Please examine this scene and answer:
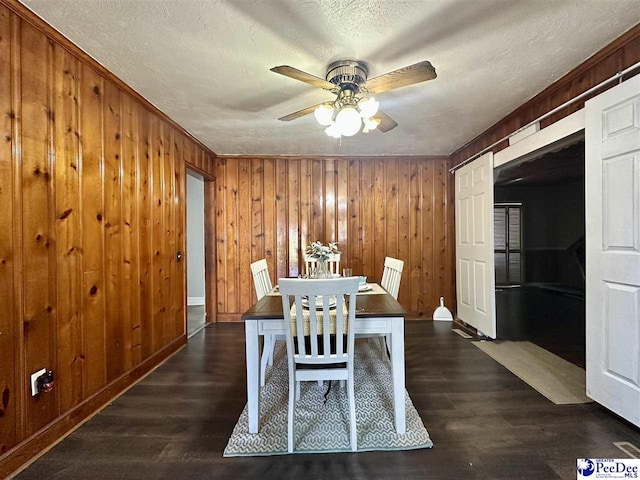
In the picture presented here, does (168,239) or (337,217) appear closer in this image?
(168,239)

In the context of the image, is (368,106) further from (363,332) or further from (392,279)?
(392,279)

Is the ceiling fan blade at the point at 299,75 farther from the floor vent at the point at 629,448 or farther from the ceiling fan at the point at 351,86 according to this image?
the floor vent at the point at 629,448

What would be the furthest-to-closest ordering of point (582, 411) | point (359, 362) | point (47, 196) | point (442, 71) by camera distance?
point (359, 362) < point (442, 71) < point (582, 411) < point (47, 196)

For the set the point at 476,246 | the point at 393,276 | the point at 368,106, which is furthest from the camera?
the point at 476,246

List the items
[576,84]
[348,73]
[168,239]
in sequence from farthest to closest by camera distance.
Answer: [168,239] → [576,84] → [348,73]

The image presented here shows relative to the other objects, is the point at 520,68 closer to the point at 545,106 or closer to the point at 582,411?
the point at 545,106

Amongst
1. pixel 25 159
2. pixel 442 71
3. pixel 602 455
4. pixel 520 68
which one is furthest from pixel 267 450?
pixel 520 68

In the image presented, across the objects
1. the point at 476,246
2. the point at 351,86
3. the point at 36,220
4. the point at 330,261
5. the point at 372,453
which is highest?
the point at 351,86

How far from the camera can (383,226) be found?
14.2 ft

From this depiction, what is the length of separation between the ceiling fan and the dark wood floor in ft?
6.03

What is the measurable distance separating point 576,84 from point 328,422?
9.58ft

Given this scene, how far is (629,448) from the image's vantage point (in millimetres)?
1604

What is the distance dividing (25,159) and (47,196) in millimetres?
217

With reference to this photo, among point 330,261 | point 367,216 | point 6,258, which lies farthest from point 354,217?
point 6,258
